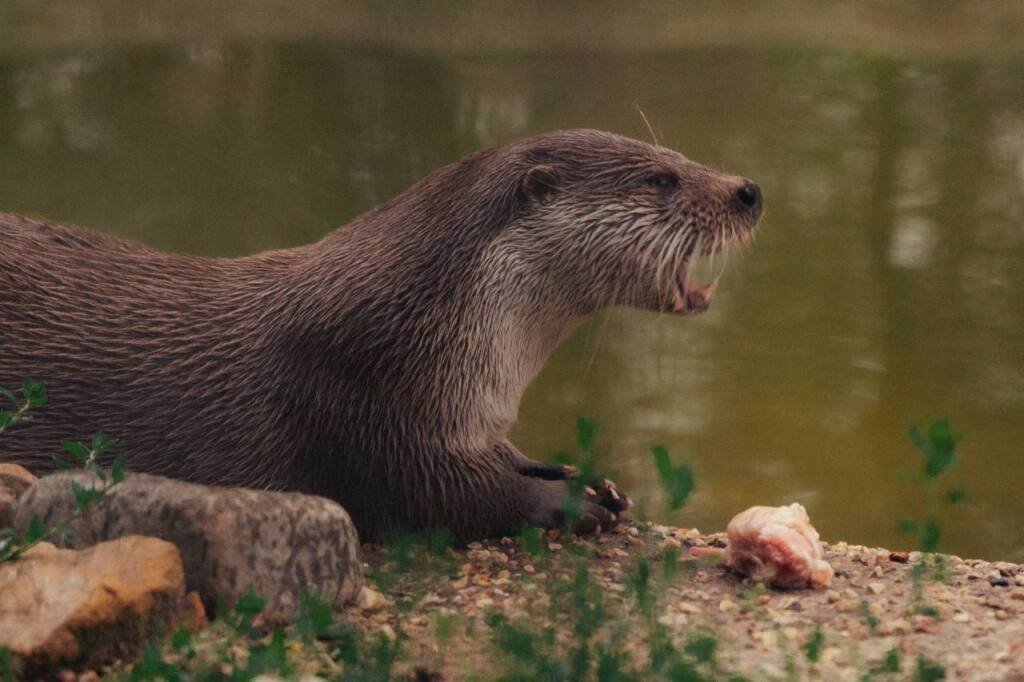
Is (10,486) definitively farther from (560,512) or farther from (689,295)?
(689,295)

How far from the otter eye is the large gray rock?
0.96m

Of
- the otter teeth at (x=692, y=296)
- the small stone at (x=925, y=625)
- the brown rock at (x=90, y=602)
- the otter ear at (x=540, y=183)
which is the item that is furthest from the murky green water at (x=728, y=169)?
the brown rock at (x=90, y=602)

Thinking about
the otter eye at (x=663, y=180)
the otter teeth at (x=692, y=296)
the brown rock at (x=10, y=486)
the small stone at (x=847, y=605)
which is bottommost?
the brown rock at (x=10, y=486)

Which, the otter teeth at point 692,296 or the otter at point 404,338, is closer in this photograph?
the otter at point 404,338

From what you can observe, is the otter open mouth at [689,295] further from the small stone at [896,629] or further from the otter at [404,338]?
the small stone at [896,629]

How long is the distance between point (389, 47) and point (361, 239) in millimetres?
2403

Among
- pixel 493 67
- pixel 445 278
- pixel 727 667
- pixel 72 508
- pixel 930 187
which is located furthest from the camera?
pixel 493 67

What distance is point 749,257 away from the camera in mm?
4977

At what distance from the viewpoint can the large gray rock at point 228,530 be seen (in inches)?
97.2

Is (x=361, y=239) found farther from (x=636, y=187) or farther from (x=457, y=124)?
(x=457, y=124)

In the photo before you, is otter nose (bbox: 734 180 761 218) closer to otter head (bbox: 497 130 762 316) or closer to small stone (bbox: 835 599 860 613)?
otter head (bbox: 497 130 762 316)

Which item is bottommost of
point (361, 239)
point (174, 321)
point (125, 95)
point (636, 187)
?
point (174, 321)

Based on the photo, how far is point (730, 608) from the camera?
2684 millimetres

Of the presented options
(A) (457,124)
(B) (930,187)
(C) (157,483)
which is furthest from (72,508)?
(B) (930,187)
